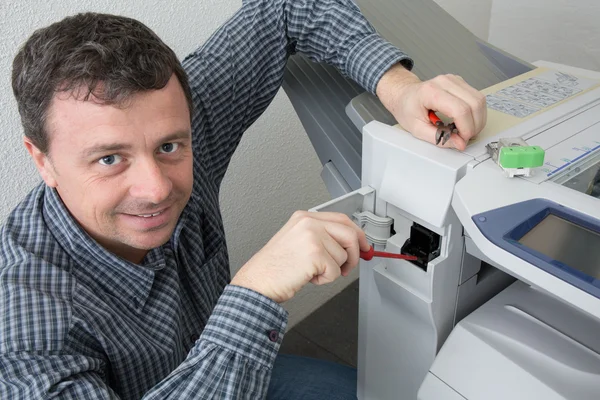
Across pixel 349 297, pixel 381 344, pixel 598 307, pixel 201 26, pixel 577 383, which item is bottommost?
pixel 349 297

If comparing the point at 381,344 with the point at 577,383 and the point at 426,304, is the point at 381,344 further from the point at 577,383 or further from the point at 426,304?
the point at 577,383

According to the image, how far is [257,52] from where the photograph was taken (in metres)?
0.98

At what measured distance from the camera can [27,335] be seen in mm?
604

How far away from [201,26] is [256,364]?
0.78m

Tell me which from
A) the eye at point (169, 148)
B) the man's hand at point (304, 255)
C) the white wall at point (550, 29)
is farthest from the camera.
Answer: the white wall at point (550, 29)

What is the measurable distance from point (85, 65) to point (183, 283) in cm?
40

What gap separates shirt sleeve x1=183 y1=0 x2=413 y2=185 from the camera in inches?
36.8

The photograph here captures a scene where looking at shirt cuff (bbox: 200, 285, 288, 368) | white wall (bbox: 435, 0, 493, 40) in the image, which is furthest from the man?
white wall (bbox: 435, 0, 493, 40)

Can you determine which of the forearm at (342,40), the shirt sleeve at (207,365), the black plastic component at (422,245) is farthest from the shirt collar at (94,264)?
the forearm at (342,40)

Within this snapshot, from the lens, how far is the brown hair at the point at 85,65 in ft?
2.12

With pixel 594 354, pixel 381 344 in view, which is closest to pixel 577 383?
pixel 594 354

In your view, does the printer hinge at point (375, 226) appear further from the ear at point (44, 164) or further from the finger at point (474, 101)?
the ear at point (44, 164)

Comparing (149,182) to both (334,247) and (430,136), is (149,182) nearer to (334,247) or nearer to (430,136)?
(334,247)

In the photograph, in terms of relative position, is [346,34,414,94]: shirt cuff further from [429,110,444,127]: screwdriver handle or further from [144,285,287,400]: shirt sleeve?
[144,285,287,400]: shirt sleeve
